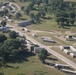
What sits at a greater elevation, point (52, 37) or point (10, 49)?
point (10, 49)

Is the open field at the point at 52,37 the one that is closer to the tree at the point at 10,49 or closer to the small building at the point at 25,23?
the small building at the point at 25,23

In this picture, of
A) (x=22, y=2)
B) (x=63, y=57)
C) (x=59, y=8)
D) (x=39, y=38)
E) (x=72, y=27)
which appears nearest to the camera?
(x=63, y=57)

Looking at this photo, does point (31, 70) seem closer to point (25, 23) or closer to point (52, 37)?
point (52, 37)

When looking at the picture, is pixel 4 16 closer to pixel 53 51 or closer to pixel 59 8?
pixel 59 8

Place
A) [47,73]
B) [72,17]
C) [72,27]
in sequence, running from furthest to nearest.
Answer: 1. [72,17]
2. [72,27]
3. [47,73]

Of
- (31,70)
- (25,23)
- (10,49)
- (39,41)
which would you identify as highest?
(25,23)

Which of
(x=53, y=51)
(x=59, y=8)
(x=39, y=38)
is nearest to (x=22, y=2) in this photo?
(x=59, y=8)

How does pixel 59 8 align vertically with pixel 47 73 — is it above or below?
above

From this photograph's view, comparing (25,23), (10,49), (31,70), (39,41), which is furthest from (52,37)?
(31,70)

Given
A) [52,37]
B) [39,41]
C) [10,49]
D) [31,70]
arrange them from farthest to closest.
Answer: [52,37], [39,41], [10,49], [31,70]

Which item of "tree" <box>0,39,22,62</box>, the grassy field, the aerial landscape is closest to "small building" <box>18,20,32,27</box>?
the aerial landscape
